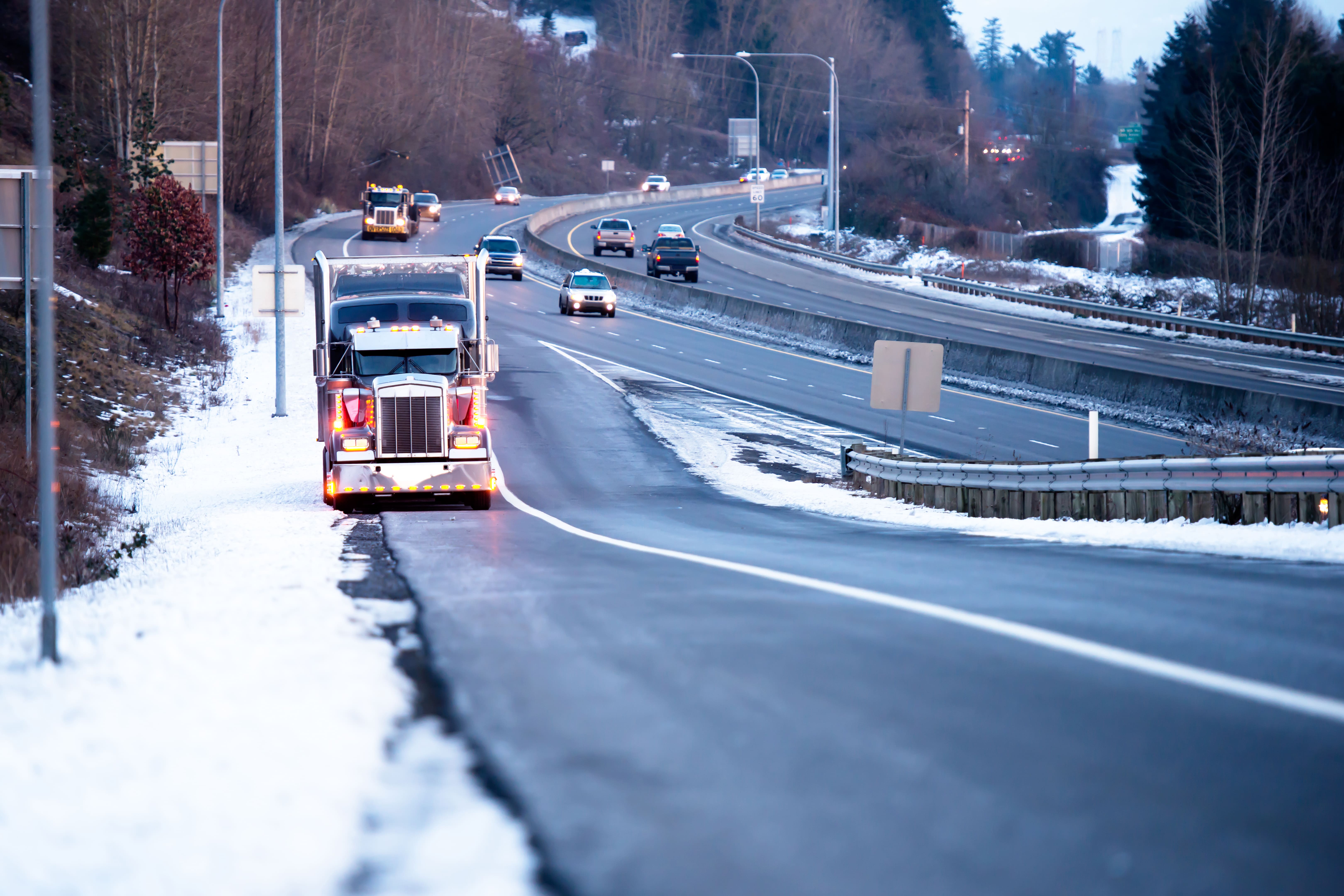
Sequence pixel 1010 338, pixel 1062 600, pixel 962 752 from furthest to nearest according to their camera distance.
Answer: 1. pixel 1010 338
2. pixel 1062 600
3. pixel 962 752

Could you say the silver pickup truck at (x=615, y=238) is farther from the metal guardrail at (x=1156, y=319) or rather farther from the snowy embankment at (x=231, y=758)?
the snowy embankment at (x=231, y=758)

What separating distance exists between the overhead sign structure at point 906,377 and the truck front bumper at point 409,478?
682 cm

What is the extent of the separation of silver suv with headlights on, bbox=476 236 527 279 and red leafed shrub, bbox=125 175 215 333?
1937 centimetres

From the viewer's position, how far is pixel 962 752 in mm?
5062

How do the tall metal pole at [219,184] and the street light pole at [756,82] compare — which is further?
the street light pole at [756,82]

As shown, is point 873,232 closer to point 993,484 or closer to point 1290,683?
point 993,484

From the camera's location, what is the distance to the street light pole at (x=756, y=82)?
63688mm

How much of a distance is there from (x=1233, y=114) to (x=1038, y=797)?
58122mm

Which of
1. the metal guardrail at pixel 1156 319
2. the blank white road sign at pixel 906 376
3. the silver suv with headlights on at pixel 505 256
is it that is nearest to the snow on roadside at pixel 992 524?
the blank white road sign at pixel 906 376

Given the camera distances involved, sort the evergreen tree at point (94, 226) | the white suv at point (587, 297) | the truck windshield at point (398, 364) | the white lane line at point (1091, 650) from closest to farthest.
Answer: the white lane line at point (1091, 650), the truck windshield at point (398, 364), the evergreen tree at point (94, 226), the white suv at point (587, 297)

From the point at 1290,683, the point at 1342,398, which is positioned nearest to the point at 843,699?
the point at 1290,683

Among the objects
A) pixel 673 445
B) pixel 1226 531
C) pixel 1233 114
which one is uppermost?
pixel 1233 114

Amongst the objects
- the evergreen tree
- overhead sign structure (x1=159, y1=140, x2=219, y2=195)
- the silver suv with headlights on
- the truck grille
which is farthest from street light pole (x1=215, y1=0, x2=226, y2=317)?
the truck grille

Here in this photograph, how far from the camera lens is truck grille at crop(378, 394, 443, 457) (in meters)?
16.2
